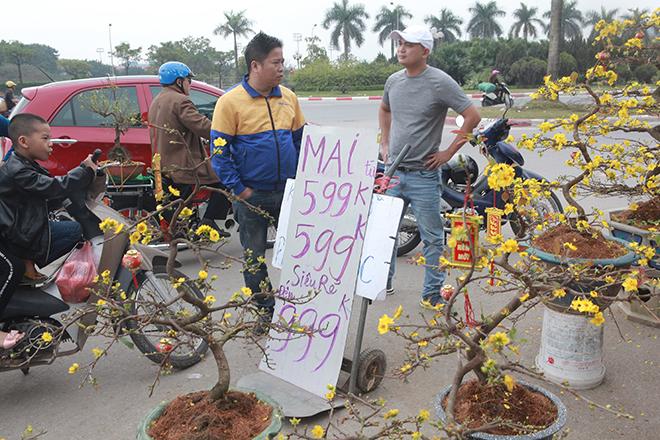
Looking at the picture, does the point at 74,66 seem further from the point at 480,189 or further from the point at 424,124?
the point at 424,124

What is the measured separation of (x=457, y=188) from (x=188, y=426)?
4.20 metres

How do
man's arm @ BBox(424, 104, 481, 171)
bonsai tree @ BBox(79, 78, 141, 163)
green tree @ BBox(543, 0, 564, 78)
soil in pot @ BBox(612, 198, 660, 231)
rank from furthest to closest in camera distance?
green tree @ BBox(543, 0, 564, 78), bonsai tree @ BBox(79, 78, 141, 163), man's arm @ BBox(424, 104, 481, 171), soil in pot @ BBox(612, 198, 660, 231)

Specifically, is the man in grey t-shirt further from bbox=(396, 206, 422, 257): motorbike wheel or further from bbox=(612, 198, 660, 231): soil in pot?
bbox=(396, 206, 422, 257): motorbike wheel

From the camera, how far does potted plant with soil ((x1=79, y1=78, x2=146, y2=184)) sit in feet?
15.8

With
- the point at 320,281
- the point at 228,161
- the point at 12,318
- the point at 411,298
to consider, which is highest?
the point at 228,161

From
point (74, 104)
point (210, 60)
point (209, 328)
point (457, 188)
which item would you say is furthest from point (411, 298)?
point (210, 60)

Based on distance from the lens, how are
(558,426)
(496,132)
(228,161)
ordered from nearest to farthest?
(558,426)
(228,161)
(496,132)

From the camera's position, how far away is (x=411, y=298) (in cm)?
441

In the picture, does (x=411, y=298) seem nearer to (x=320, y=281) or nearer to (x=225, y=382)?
(x=320, y=281)

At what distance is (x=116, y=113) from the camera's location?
5.15 metres

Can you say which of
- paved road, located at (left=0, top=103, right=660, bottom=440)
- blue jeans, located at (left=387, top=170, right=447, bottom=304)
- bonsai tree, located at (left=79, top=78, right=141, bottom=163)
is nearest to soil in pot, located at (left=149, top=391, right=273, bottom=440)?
paved road, located at (left=0, top=103, right=660, bottom=440)

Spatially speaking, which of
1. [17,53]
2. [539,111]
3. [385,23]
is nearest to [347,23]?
[385,23]

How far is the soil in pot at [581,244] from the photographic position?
2.80 m

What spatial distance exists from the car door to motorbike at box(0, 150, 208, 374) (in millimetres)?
2553
